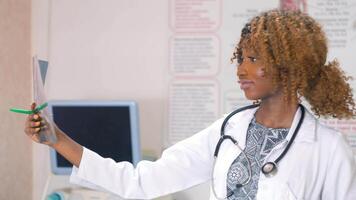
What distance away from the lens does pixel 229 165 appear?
3.84 feet

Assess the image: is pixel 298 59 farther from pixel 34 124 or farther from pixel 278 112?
pixel 34 124

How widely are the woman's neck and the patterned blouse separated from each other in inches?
0.7

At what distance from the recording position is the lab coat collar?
1109 millimetres

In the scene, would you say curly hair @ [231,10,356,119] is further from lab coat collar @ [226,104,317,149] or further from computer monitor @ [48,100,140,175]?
computer monitor @ [48,100,140,175]

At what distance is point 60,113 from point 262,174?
105 cm

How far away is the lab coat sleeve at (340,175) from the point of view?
104 cm

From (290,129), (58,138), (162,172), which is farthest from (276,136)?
(58,138)

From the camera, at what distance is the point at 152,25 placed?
→ 2.01 m

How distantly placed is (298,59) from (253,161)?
0.96 ft

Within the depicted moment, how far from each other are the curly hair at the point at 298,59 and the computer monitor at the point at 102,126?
73 cm

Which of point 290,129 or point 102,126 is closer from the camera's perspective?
point 290,129

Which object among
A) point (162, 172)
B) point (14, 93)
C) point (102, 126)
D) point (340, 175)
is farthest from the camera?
point (14, 93)

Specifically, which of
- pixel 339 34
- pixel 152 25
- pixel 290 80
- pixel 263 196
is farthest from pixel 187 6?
pixel 263 196

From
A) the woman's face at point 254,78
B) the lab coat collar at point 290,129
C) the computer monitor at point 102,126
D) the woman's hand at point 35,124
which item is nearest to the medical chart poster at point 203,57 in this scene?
the computer monitor at point 102,126
